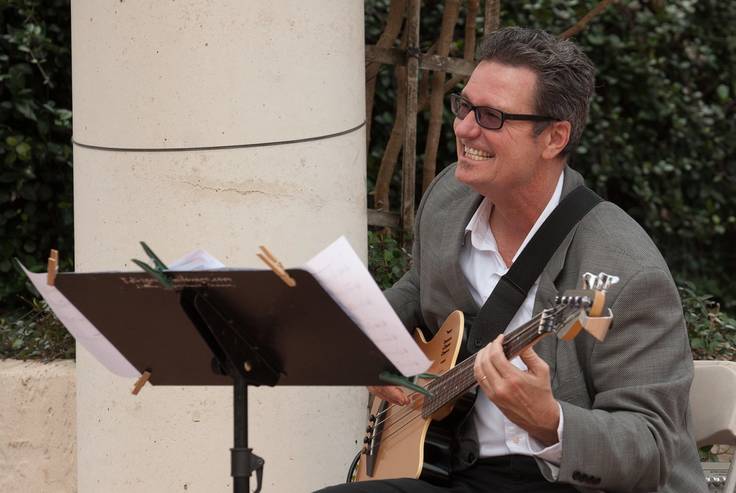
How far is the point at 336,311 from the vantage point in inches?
98.0

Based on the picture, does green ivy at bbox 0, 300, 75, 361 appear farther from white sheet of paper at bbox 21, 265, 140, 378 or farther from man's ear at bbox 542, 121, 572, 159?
A: man's ear at bbox 542, 121, 572, 159

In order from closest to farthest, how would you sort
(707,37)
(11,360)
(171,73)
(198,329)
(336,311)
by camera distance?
(336,311) < (198,329) < (171,73) < (11,360) < (707,37)

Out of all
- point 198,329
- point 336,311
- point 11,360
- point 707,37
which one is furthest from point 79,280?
point 707,37

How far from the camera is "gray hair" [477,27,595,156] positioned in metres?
3.15

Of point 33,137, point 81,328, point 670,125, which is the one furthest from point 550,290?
point 670,125

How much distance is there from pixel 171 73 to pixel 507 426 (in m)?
1.38

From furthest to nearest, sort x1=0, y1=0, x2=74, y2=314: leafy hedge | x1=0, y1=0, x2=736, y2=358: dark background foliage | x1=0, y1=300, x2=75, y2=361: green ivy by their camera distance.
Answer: x1=0, y1=0, x2=736, y2=358: dark background foliage → x1=0, y1=0, x2=74, y2=314: leafy hedge → x1=0, y1=300, x2=75, y2=361: green ivy

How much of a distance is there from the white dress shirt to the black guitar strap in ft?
0.11

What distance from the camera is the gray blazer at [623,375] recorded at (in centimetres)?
281

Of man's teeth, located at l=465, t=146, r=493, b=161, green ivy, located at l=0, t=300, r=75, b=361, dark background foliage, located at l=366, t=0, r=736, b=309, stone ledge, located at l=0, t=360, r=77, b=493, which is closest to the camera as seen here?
man's teeth, located at l=465, t=146, r=493, b=161

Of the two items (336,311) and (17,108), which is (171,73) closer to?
(336,311)

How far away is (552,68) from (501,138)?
0.70ft

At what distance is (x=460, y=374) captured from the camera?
302cm

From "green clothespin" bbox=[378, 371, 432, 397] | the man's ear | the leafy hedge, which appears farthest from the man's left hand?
the leafy hedge
